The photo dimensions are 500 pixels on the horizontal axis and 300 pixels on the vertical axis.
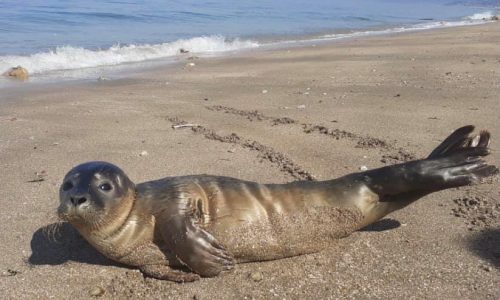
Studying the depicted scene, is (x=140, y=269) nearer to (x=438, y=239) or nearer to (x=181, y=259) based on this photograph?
(x=181, y=259)

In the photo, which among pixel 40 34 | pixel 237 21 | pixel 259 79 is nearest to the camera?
pixel 259 79

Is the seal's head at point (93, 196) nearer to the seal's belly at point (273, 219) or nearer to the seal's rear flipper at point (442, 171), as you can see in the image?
the seal's belly at point (273, 219)

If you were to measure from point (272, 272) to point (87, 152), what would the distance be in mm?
3116

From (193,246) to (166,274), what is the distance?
241 mm

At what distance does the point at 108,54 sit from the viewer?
48.2ft

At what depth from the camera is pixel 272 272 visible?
11.7 ft

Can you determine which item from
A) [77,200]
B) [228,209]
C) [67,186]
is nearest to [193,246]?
[228,209]

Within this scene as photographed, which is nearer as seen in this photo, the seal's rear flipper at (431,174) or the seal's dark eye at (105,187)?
the seal's dark eye at (105,187)

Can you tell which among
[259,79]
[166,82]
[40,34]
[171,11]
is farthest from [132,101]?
[171,11]

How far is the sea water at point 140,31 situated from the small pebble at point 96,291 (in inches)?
365

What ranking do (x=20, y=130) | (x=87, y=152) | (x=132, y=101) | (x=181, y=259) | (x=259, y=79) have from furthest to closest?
(x=259, y=79) → (x=132, y=101) → (x=20, y=130) → (x=87, y=152) → (x=181, y=259)

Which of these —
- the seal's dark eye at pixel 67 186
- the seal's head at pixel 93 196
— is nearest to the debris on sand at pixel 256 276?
the seal's head at pixel 93 196

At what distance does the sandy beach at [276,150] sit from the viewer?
3436 millimetres

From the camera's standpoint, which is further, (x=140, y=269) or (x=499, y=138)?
(x=499, y=138)
